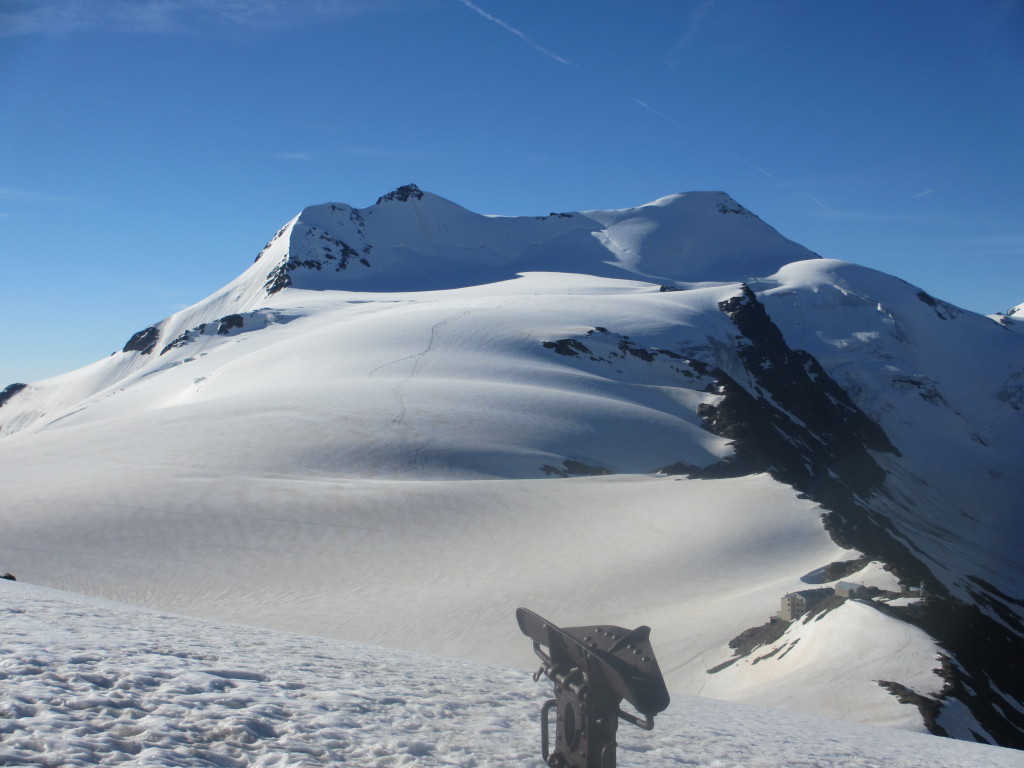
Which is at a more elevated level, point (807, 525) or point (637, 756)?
point (807, 525)

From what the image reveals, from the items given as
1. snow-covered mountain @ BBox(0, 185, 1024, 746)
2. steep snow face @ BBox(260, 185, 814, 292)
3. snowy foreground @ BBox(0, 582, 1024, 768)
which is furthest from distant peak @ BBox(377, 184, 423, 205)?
snowy foreground @ BBox(0, 582, 1024, 768)

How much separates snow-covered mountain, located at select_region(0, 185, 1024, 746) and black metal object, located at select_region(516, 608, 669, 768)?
947 centimetres

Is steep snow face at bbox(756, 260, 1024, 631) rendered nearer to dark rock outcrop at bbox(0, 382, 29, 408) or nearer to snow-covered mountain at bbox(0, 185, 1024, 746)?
snow-covered mountain at bbox(0, 185, 1024, 746)

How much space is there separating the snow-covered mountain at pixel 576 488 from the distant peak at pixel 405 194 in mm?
37429

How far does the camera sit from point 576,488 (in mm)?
28234

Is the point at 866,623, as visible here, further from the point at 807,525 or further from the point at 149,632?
the point at 149,632

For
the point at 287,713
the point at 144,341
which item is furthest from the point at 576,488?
the point at 144,341

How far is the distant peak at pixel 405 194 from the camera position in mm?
119475

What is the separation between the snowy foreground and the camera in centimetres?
471

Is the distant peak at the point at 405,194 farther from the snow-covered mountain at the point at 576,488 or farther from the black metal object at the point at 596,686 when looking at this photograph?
the black metal object at the point at 596,686

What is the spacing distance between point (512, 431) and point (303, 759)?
102 ft

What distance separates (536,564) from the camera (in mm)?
21188

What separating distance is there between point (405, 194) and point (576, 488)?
98.3 meters

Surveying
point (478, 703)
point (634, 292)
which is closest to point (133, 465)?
point (478, 703)
